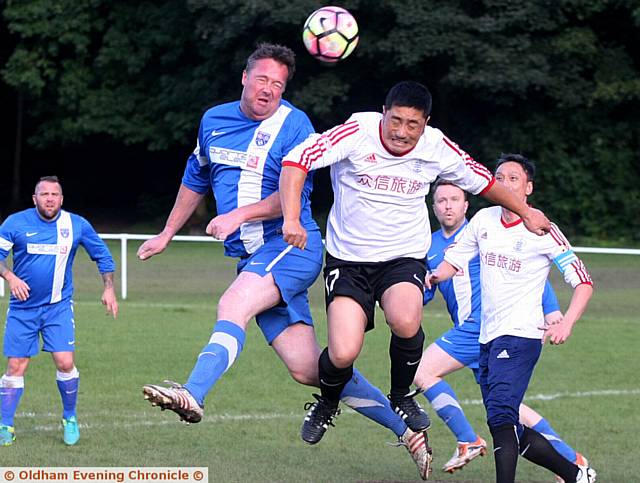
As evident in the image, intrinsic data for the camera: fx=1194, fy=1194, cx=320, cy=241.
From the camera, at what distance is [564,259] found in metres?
7.29

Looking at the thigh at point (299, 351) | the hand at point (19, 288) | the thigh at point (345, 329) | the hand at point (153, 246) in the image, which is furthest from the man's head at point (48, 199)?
the thigh at point (345, 329)

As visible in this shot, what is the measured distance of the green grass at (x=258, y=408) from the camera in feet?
28.3

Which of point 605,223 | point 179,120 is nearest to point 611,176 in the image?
point 605,223

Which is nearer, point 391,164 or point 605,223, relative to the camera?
point 391,164

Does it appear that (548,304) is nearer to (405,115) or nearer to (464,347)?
(464,347)

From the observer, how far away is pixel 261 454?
893cm

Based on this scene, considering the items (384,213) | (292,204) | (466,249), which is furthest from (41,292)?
(292,204)

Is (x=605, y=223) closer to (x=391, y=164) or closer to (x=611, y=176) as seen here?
(x=611, y=176)

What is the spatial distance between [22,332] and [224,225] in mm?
4076

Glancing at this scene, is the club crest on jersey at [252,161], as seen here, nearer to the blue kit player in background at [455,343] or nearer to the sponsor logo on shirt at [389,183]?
the sponsor logo on shirt at [389,183]

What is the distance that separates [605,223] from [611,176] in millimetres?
1295

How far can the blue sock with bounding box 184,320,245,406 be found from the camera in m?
6.22

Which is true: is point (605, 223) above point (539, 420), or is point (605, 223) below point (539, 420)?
below

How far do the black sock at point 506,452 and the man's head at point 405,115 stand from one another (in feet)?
6.16
